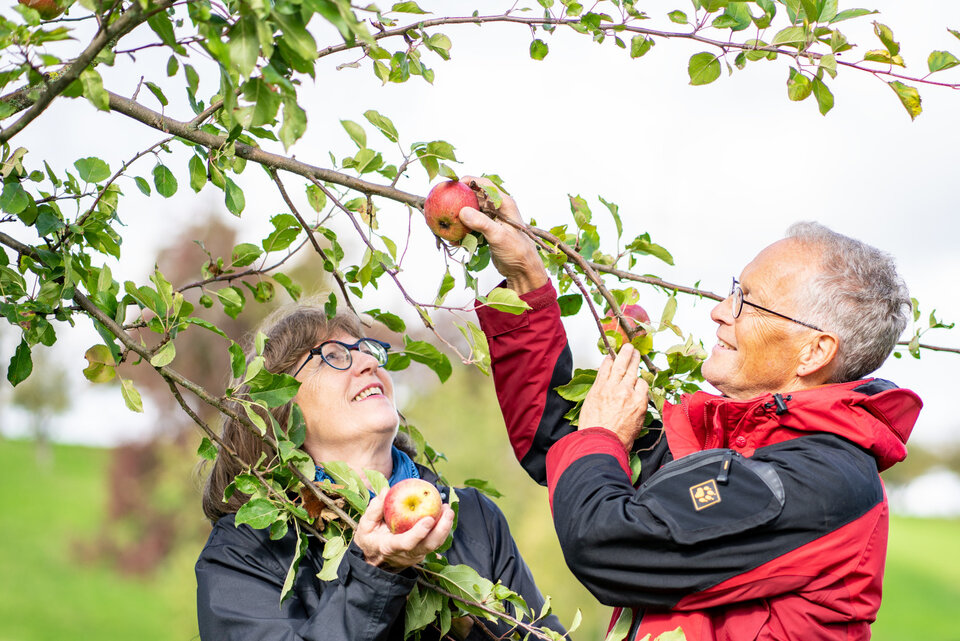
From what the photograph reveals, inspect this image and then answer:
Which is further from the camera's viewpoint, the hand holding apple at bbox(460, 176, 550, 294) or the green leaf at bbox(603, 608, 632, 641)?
the hand holding apple at bbox(460, 176, 550, 294)

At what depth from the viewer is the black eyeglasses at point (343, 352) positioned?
2701 mm

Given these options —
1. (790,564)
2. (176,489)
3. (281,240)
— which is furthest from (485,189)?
(176,489)

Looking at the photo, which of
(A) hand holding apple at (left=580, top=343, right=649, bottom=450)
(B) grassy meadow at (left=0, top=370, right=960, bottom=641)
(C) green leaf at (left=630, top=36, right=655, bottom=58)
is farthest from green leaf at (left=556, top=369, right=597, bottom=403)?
(B) grassy meadow at (left=0, top=370, right=960, bottom=641)

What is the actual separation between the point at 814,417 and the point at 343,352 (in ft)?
4.71

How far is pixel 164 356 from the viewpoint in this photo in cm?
204

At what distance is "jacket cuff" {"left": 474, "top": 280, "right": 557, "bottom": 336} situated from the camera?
2.37m

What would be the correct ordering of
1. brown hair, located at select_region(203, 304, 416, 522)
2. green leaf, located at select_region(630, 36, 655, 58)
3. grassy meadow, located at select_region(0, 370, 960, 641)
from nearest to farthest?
green leaf, located at select_region(630, 36, 655, 58), brown hair, located at select_region(203, 304, 416, 522), grassy meadow, located at select_region(0, 370, 960, 641)

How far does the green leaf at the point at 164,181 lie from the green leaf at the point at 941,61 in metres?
1.96

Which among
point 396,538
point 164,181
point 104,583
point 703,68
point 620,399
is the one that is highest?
point 104,583

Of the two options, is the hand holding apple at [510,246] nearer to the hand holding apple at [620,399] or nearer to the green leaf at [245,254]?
the hand holding apple at [620,399]

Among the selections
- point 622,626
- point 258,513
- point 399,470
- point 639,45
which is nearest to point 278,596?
point 258,513

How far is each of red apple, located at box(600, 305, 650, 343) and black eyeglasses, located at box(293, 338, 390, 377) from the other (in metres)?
0.75

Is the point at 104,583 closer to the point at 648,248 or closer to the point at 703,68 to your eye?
the point at 648,248

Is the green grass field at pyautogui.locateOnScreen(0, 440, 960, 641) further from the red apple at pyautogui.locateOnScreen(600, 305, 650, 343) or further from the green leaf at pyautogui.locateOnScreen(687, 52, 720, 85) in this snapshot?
the green leaf at pyautogui.locateOnScreen(687, 52, 720, 85)
